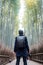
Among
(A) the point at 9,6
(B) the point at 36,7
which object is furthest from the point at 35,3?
(A) the point at 9,6

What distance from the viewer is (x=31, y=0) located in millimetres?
31922

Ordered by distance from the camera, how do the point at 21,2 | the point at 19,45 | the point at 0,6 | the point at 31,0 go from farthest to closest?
the point at 21,2 → the point at 31,0 → the point at 0,6 → the point at 19,45

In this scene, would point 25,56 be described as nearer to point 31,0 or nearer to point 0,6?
point 0,6

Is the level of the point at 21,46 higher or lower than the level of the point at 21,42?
lower

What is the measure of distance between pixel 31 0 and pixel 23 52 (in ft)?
81.8

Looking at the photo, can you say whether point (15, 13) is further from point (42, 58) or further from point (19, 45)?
point (19, 45)

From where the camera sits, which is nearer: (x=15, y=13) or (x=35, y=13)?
(x=35, y=13)

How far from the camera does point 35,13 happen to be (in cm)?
3366

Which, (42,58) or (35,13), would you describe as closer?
(42,58)

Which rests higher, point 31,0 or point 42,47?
point 31,0

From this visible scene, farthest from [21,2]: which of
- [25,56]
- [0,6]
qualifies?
[25,56]

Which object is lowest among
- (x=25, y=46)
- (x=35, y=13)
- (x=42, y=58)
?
(x=42, y=58)

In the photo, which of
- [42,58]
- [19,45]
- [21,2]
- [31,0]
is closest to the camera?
[19,45]

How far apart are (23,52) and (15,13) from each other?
2945cm
